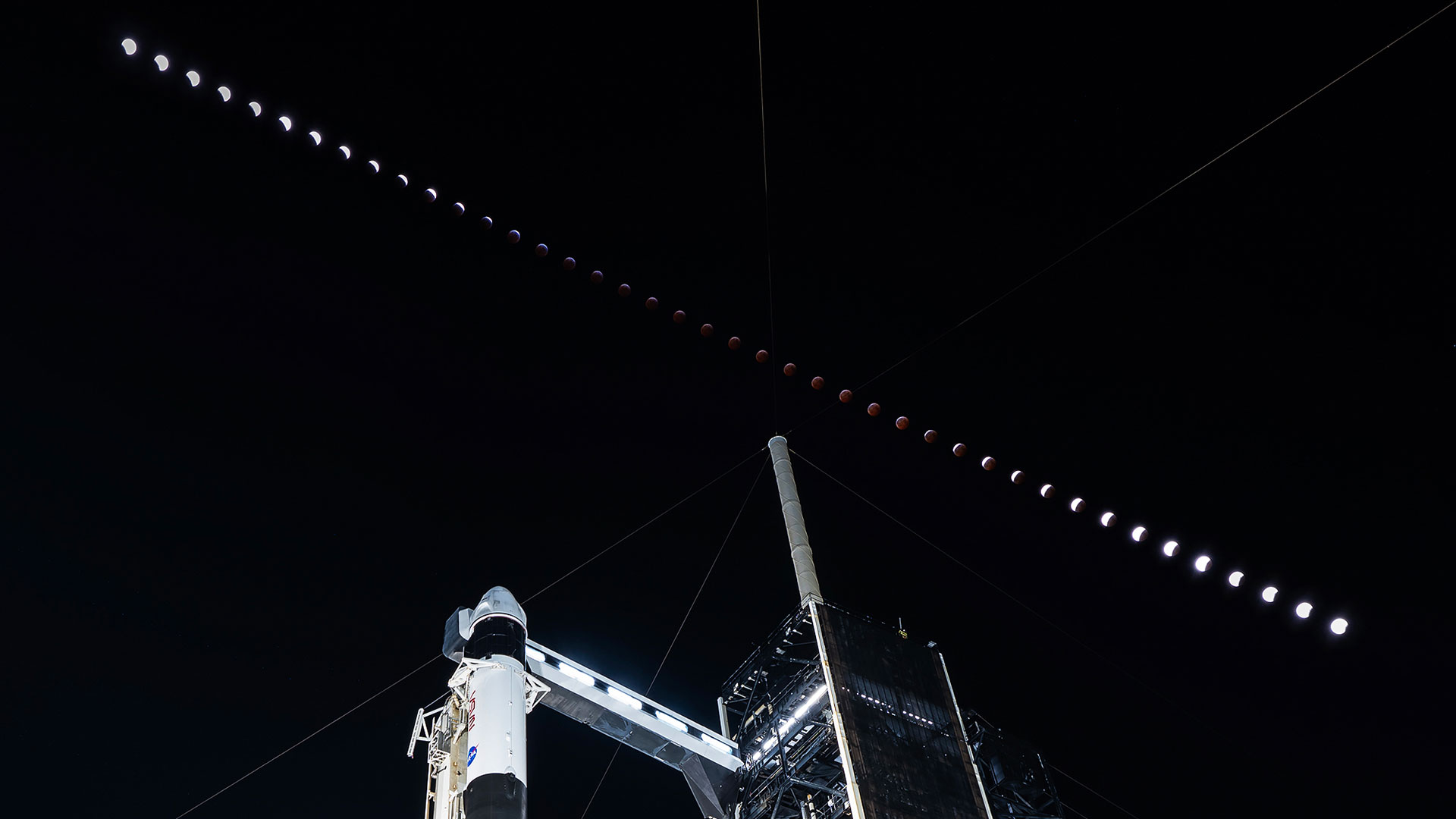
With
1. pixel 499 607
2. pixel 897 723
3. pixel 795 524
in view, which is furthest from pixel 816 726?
pixel 499 607

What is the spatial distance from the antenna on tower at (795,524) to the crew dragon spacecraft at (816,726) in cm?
4

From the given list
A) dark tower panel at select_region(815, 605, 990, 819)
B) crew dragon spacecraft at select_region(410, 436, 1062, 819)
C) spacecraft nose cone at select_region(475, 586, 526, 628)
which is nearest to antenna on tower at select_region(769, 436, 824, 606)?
crew dragon spacecraft at select_region(410, 436, 1062, 819)

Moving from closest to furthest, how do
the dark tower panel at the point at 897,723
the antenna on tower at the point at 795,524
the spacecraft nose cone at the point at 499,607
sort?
1. the spacecraft nose cone at the point at 499,607
2. the dark tower panel at the point at 897,723
3. the antenna on tower at the point at 795,524

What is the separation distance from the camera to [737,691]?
25.7m

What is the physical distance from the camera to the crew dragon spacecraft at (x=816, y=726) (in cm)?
2131

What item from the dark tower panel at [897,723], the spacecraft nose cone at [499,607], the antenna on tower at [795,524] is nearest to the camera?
the spacecraft nose cone at [499,607]

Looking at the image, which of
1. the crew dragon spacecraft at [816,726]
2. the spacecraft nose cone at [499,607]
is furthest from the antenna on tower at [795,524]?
the spacecraft nose cone at [499,607]

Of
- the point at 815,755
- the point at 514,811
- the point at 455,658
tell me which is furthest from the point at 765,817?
the point at 514,811

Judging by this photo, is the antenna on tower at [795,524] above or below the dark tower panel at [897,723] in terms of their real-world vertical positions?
above

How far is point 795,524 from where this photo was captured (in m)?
25.9

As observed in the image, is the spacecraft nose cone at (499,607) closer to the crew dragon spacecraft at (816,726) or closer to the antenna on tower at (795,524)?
the crew dragon spacecraft at (816,726)

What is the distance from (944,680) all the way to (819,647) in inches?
141

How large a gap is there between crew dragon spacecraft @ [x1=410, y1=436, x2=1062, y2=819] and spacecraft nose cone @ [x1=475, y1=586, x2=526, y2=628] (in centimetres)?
3

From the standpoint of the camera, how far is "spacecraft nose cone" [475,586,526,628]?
61.1 feet
